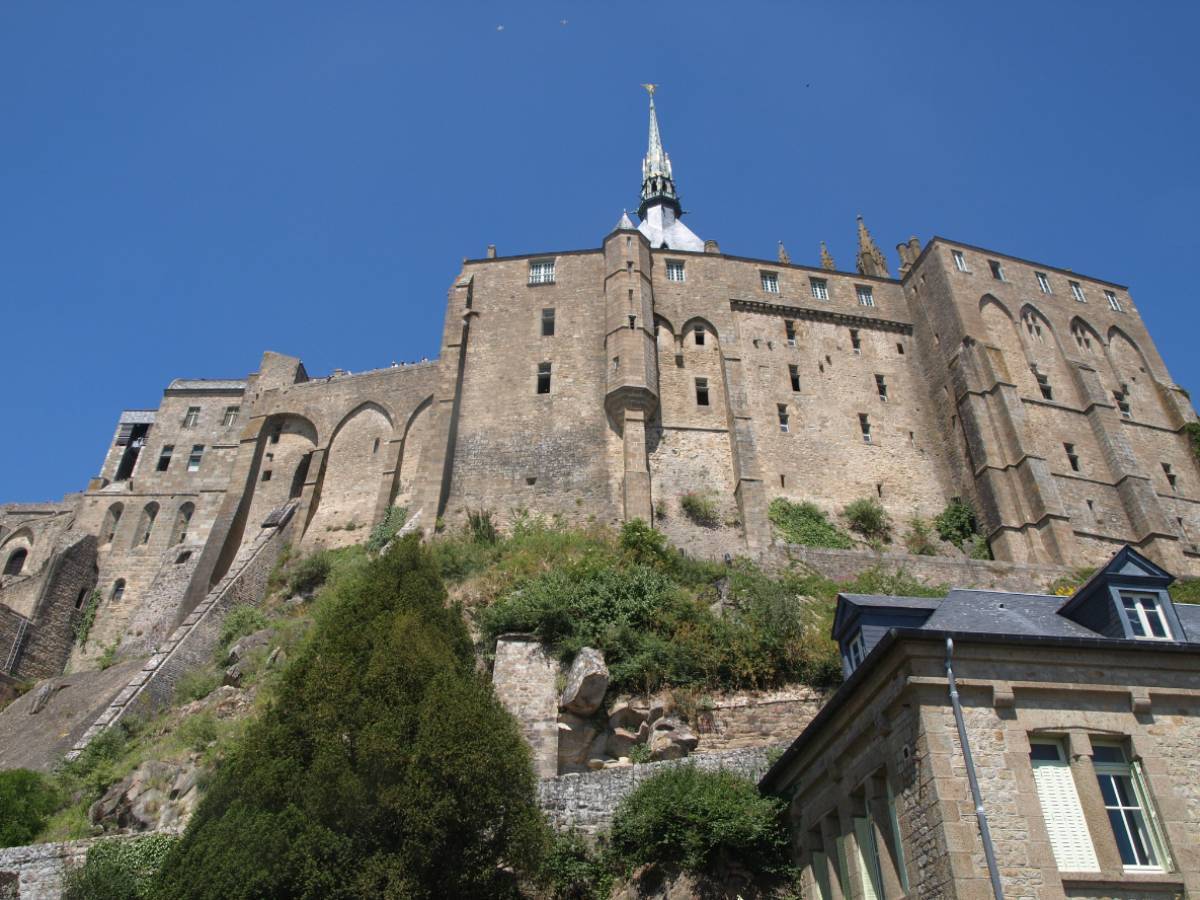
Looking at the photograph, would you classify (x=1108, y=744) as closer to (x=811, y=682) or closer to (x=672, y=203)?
(x=811, y=682)

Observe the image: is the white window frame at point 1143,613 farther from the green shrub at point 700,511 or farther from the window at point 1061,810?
the green shrub at point 700,511

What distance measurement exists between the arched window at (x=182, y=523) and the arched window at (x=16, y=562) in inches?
315

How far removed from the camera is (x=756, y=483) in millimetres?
32188

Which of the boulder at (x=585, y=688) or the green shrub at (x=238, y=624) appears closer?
the boulder at (x=585, y=688)

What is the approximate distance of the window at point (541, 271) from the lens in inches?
1497

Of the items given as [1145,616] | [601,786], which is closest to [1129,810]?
[1145,616]

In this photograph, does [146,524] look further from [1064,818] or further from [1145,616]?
[1064,818]

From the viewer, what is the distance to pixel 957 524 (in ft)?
110

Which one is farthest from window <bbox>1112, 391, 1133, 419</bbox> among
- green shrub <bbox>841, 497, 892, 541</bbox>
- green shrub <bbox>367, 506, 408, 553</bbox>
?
green shrub <bbox>367, 506, 408, 553</bbox>

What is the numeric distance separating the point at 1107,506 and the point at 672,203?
33.9 m

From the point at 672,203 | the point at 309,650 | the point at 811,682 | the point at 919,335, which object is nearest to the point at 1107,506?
the point at 919,335

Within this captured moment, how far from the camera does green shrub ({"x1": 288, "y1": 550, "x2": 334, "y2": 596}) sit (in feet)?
107

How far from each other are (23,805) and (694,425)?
21810 mm

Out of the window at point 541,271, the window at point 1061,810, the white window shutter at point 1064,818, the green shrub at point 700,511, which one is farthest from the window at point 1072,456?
the white window shutter at point 1064,818
